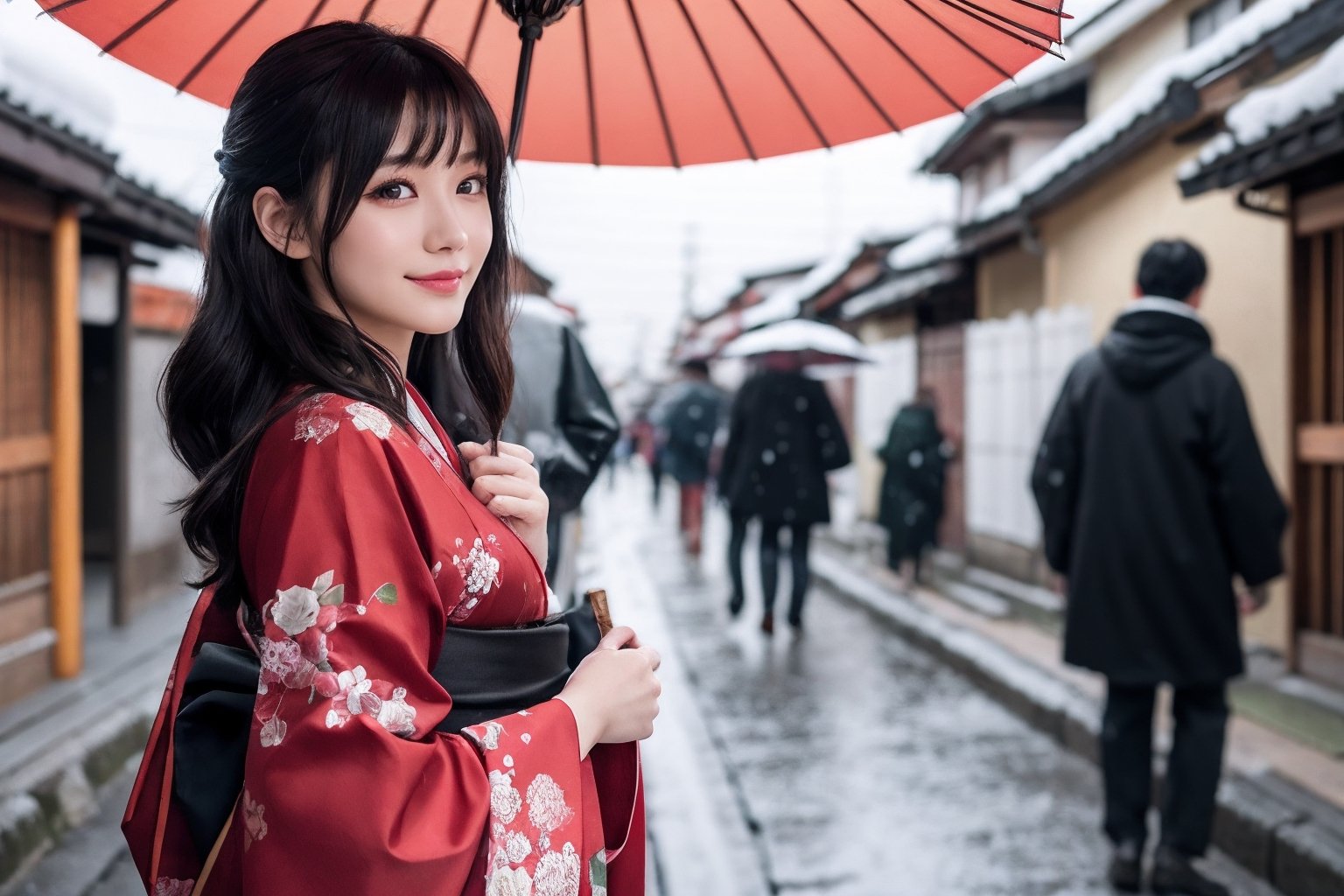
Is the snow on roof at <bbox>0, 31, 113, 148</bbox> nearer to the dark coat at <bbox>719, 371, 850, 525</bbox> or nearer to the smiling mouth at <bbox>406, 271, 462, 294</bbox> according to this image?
the smiling mouth at <bbox>406, 271, 462, 294</bbox>

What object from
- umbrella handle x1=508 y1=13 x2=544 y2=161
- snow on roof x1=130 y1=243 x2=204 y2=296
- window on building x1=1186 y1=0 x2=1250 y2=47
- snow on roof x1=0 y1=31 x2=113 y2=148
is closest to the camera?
umbrella handle x1=508 y1=13 x2=544 y2=161

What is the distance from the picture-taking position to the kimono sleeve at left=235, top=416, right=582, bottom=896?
1230 millimetres

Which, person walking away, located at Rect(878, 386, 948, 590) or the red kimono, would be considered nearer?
the red kimono

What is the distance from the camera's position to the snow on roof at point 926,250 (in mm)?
13258

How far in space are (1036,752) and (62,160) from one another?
20.3 feet

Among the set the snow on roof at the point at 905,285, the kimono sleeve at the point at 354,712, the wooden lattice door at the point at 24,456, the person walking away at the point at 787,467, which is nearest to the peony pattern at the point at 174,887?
the kimono sleeve at the point at 354,712

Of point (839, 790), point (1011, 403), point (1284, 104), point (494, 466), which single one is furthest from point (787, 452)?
point (494, 466)

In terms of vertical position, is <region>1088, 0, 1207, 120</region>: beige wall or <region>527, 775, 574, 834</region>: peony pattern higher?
<region>1088, 0, 1207, 120</region>: beige wall

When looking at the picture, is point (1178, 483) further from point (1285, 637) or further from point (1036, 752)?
point (1285, 637)

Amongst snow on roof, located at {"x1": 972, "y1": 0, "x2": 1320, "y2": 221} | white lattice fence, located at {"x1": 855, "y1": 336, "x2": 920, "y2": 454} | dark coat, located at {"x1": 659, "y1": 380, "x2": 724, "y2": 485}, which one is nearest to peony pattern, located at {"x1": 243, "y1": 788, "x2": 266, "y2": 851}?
snow on roof, located at {"x1": 972, "y1": 0, "x2": 1320, "y2": 221}

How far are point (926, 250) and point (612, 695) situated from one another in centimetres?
1316

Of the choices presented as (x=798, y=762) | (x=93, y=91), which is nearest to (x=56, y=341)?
(x=93, y=91)

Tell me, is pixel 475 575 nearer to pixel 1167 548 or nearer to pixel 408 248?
pixel 408 248

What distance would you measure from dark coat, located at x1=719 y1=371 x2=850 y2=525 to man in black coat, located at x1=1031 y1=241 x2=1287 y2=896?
455cm
